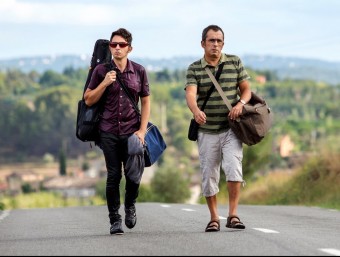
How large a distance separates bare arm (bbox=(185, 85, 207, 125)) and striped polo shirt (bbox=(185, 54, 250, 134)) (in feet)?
0.27

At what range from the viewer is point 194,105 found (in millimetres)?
11695

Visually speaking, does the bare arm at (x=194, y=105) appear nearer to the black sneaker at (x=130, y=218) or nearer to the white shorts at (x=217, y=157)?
the white shorts at (x=217, y=157)

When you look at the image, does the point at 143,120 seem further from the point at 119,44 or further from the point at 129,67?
the point at 119,44

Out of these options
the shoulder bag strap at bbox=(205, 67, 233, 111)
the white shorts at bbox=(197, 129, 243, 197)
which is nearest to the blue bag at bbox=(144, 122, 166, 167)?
the white shorts at bbox=(197, 129, 243, 197)

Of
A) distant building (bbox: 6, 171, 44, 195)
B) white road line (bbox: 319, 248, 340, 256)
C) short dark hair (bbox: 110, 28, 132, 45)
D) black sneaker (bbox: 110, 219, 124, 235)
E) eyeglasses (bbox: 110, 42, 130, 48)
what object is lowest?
distant building (bbox: 6, 171, 44, 195)

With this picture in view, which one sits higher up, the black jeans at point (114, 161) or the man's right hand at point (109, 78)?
the man's right hand at point (109, 78)

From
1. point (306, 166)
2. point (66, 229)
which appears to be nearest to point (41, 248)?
point (66, 229)

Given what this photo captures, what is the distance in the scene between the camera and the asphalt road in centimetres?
946

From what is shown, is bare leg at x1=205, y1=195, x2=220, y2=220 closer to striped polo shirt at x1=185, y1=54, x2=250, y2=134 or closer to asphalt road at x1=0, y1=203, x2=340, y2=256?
asphalt road at x1=0, y1=203, x2=340, y2=256

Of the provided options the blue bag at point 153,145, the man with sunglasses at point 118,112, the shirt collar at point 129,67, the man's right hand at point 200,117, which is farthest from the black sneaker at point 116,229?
the shirt collar at point 129,67

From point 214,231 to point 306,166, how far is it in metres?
15.7

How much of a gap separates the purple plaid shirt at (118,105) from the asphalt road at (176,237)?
1.09 meters

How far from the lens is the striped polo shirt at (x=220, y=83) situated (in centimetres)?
1188

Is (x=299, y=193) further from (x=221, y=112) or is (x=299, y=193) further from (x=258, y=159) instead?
(x=258, y=159)
